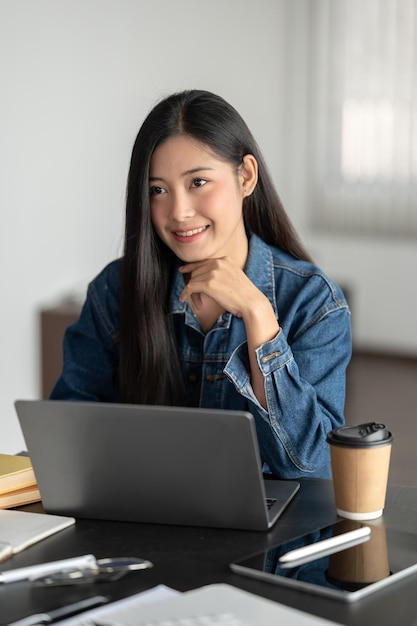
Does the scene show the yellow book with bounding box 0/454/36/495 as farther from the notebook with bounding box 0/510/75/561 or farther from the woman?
the woman

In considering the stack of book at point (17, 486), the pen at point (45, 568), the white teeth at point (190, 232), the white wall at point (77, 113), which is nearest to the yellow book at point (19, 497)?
the stack of book at point (17, 486)

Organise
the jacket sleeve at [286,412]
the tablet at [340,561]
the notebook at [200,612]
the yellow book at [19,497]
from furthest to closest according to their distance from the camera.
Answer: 1. the jacket sleeve at [286,412]
2. the yellow book at [19,497]
3. the tablet at [340,561]
4. the notebook at [200,612]

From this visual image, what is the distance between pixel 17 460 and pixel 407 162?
4406mm

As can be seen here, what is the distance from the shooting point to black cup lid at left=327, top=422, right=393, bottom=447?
4.55 feet

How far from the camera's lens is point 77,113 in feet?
14.5

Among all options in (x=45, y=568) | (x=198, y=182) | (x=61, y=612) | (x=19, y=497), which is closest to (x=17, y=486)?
(x=19, y=497)

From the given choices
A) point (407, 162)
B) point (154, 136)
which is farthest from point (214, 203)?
point (407, 162)

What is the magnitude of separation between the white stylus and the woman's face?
2.36 ft

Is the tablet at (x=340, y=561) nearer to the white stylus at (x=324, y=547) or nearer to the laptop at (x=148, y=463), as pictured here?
the white stylus at (x=324, y=547)

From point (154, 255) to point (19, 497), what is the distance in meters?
0.64

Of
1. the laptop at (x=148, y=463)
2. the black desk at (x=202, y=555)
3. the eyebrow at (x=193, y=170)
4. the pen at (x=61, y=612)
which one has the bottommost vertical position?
the black desk at (x=202, y=555)

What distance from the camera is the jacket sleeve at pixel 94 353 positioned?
2.00m

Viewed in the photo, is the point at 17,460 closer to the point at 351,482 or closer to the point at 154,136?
the point at 351,482

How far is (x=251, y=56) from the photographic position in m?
5.66
